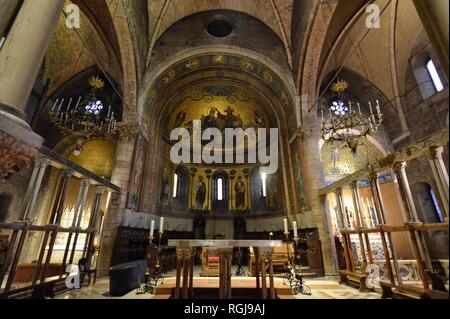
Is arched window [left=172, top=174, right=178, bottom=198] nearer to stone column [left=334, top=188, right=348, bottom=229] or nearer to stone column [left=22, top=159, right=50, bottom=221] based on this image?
stone column [left=22, top=159, right=50, bottom=221]

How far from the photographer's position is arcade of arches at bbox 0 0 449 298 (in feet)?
28.2

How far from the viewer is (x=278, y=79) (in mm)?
12047

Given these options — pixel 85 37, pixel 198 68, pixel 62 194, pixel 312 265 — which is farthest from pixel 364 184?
pixel 85 37

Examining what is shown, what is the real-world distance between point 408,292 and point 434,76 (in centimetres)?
1180

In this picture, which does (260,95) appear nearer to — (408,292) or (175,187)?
(175,187)

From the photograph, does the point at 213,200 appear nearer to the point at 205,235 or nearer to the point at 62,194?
the point at 205,235

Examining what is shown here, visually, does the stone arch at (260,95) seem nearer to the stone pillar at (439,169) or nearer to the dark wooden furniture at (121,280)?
the dark wooden furniture at (121,280)

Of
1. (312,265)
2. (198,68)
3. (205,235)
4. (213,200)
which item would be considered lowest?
(312,265)

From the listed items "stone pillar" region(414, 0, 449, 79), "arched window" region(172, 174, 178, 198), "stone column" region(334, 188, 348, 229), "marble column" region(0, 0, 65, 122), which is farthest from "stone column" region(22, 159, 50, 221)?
"arched window" region(172, 174, 178, 198)

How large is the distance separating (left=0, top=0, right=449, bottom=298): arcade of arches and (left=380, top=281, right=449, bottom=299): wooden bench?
1764 mm

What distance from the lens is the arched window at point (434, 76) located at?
33.9ft

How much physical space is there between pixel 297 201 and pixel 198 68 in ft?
31.6

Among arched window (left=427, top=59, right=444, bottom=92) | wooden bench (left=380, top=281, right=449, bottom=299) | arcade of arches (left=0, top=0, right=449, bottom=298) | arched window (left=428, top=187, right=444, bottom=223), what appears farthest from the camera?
arched window (left=427, top=59, right=444, bottom=92)

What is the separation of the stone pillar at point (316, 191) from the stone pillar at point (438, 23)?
7.46m
